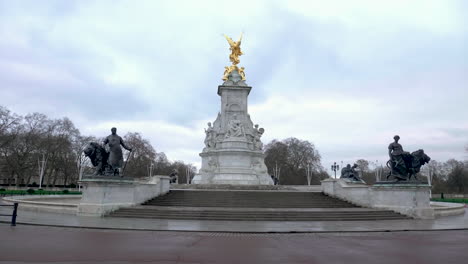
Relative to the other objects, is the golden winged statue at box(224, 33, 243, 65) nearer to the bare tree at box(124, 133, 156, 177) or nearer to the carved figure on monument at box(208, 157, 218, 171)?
the carved figure on monument at box(208, 157, 218, 171)

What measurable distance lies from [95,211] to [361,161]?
111 m

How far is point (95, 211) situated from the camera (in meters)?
16.8

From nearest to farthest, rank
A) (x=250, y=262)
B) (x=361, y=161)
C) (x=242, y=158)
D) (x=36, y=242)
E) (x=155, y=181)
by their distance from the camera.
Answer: (x=250, y=262)
(x=36, y=242)
(x=155, y=181)
(x=242, y=158)
(x=361, y=161)

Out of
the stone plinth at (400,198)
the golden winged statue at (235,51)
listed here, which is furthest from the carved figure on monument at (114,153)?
the golden winged statue at (235,51)

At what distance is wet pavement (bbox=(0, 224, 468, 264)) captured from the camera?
7207 millimetres

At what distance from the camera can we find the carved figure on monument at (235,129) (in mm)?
36531

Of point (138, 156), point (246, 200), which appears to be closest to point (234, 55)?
point (246, 200)

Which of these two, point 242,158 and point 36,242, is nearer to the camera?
point 36,242

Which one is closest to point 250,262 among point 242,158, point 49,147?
point 242,158

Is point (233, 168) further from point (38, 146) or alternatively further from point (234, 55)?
point (38, 146)

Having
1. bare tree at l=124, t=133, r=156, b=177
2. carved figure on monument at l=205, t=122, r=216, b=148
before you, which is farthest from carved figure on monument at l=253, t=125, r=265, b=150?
bare tree at l=124, t=133, r=156, b=177

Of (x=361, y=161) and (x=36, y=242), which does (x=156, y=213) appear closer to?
(x=36, y=242)

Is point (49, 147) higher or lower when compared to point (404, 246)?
higher

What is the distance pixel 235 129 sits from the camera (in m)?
36.7
